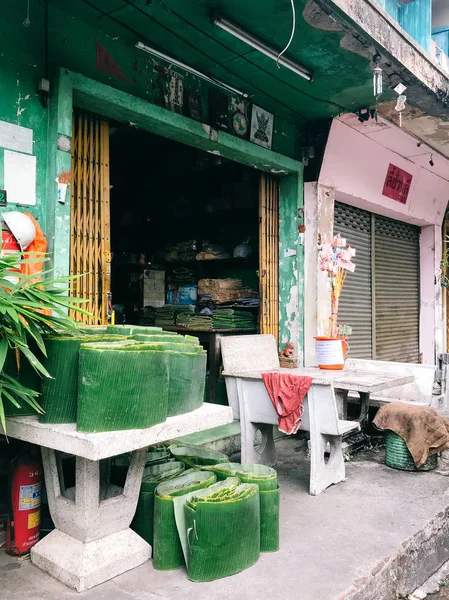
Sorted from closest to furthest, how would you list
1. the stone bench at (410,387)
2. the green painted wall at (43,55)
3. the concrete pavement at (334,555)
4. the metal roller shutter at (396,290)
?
1. the concrete pavement at (334,555)
2. the green painted wall at (43,55)
3. the stone bench at (410,387)
4. the metal roller shutter at (396,290)

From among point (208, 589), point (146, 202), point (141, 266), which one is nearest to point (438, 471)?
point (208, 589)

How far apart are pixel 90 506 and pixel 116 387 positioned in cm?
70

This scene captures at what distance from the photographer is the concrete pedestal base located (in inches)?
99.6

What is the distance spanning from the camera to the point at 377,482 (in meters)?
4.20

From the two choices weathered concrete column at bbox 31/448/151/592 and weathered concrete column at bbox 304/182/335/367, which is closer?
weathered concrete column at bbox 31/448/151/592

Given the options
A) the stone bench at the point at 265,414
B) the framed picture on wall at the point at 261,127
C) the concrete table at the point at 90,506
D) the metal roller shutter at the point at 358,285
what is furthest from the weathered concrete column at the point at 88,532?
the metal roller shutter at the point at 358,285

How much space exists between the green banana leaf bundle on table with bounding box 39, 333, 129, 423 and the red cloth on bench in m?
1.92

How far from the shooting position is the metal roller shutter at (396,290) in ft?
27.3

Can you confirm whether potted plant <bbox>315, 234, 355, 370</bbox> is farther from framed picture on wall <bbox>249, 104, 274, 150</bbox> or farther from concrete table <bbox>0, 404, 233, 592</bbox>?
concrete table <bbox>0, 404, 233, 592</bbox>

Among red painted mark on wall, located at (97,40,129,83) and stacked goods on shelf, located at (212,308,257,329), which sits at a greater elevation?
red painted mark on wall, located at (97,40,129,83)

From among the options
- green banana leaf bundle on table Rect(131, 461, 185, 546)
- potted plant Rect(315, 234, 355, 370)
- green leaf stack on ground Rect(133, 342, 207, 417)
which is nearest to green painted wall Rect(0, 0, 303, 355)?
green leaf stack on ground Rect(133, 342, 207, 417)

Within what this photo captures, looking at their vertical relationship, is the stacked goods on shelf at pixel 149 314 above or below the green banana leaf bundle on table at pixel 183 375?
above

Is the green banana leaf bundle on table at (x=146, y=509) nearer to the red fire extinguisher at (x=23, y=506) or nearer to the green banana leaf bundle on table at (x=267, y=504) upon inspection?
the green banana leaf bundle on table at (x=267, y=504)

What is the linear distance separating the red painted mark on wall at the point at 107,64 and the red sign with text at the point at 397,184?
4731mm
